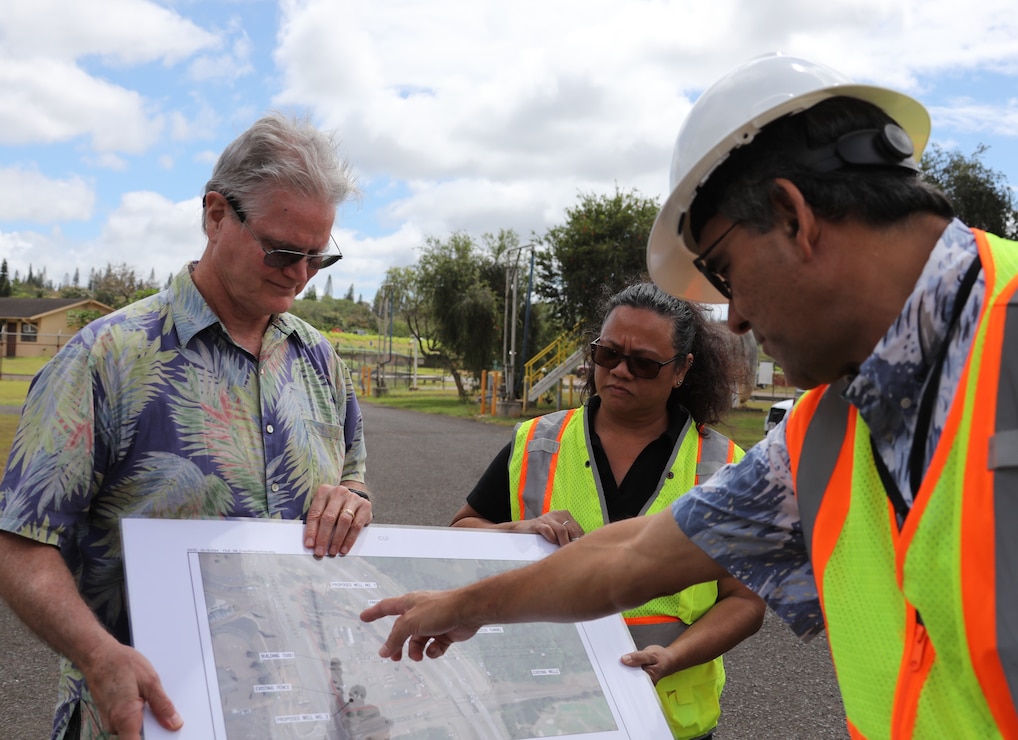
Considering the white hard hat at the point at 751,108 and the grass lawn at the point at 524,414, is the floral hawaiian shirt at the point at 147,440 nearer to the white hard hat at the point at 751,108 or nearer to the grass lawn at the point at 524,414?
the white hard hat at the point at 751,108

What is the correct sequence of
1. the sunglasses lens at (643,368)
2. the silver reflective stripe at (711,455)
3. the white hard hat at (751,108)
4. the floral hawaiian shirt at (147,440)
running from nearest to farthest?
the white hard hat at (751,108)
the floral hawaiian shirt at (147,440)
the silver reflective stripe at (711,455)
the sunglasses lens at (643,368)

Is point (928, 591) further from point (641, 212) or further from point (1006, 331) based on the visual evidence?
point (641, 212)

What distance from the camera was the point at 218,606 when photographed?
6.33 ft

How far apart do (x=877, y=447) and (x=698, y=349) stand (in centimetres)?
186

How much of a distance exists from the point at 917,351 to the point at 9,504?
1.82 metres

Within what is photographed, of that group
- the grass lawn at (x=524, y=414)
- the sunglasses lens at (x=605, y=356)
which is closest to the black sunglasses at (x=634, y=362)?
the sunglasses lens at (x=605, y=356)

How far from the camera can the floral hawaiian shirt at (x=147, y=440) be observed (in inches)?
77.3

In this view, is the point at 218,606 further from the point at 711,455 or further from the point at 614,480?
the point at 711,455

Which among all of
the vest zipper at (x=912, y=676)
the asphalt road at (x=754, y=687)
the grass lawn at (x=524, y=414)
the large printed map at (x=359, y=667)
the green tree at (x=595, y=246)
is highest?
the green tree at (x=595, y=246)

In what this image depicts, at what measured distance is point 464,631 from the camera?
2150mm

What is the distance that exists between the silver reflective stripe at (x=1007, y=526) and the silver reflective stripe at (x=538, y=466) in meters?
1.89

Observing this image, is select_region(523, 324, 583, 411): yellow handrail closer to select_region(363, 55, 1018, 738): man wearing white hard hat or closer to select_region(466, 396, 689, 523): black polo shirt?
select_region(466, 396, 689, 523): black polo shirt

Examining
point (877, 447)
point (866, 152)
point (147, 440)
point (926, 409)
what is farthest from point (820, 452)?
point (147, 440)

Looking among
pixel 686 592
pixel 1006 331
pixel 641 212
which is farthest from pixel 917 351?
pixel 641 212
